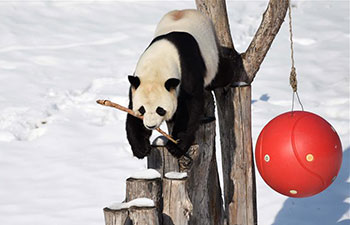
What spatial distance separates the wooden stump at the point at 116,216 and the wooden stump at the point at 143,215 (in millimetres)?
42

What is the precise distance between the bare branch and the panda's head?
50.7 inches

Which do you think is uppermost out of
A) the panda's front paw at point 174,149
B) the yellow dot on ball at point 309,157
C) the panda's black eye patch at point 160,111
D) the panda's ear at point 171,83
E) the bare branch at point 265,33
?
the bare branch at point 265,33

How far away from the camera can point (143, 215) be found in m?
3.34

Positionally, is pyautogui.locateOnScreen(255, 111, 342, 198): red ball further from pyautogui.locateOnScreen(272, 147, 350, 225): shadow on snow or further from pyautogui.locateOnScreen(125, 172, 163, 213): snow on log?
pyautogui.locateOnScreen(272, 147, 350, 225): shadow on snow

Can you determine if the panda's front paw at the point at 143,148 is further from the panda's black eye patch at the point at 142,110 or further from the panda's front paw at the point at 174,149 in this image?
the panda's black eye patch at the point at 142,110

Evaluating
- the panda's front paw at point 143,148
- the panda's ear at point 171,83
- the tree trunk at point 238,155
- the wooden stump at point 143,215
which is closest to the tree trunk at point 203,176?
the tree trunk at point 238,155

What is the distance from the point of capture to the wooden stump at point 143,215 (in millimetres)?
3338

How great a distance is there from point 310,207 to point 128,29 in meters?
6.81

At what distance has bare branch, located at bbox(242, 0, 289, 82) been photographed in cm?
466

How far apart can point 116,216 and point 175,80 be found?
0.88m

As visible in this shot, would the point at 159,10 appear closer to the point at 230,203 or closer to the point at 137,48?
the point at 137,48

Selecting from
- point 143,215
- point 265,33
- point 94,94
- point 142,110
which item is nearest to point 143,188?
point 143,215

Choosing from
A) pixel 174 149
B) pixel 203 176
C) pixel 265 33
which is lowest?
pixel 203 176

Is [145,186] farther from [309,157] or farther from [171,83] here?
[309,157]
